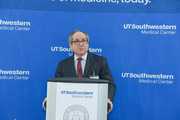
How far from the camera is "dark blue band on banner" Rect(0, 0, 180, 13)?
9.39 ft

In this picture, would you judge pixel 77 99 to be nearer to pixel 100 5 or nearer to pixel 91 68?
pixel 91 68

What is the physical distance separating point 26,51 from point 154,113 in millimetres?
1874

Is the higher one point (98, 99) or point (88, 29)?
point (88, 29)

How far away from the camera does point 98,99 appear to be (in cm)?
141

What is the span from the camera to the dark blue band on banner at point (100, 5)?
2863mm

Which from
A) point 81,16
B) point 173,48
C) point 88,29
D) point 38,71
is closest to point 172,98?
point 173,48

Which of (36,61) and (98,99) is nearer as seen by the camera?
(98,99)

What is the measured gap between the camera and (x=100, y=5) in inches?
114

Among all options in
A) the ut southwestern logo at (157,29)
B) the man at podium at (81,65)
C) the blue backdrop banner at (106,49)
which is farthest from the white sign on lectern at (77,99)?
the ut southwestern logo at (157,29)

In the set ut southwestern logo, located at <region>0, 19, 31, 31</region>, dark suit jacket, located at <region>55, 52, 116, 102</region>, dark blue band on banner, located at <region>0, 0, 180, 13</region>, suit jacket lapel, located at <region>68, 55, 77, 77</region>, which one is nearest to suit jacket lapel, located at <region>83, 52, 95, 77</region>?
dark suit jacket, located at <region>55, 52, 116, 102</region>

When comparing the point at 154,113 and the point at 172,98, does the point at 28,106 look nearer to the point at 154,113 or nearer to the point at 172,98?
the point at 154,113

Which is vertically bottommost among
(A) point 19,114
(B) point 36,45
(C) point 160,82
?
(A) point 19,114

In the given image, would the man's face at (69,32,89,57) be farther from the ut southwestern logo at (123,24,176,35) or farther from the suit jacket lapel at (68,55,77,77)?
the ut southwestern logo at (123,24,176,35)

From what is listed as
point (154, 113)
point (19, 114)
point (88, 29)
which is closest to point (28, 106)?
point (19, 114)
